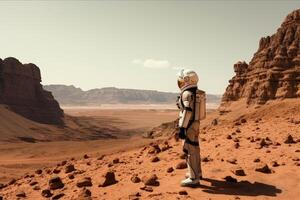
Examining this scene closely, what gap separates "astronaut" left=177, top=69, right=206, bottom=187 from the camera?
7.99 metres

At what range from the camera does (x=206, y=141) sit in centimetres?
1439

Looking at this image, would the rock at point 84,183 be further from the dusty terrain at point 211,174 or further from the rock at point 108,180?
the rock at point 108,180

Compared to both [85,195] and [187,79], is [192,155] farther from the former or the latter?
[85,195]

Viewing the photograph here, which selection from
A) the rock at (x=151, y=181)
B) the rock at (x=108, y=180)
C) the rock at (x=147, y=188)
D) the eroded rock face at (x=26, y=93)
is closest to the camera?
the rock at (x=147, y=188)

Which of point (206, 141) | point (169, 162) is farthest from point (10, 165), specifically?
point (169, 162)

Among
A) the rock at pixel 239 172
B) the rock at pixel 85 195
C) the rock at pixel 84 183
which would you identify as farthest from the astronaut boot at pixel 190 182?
the rock at pixel 84 183

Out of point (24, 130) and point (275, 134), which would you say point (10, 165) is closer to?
point (275, 134)

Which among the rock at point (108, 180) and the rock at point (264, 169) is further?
the rock at point (108, 180)

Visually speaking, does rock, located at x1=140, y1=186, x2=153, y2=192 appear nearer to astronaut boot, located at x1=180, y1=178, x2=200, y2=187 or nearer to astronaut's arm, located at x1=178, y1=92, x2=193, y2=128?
astronaut boot, located at x1=180, y1=178, x2=200, y2=187

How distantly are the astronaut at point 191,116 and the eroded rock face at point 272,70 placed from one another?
28758mm

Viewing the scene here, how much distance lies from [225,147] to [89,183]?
4.76 metres

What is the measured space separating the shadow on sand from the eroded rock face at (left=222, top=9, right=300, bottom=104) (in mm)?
28374

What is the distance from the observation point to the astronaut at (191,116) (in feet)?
26.2

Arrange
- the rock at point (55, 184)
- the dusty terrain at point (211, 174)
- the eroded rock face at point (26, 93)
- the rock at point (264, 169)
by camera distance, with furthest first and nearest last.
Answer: the eroded rock face at point (26, 93)
the rock at point (55, 184)
the rock at point (264, 169)
the dusty terrain at point (211, 174)
